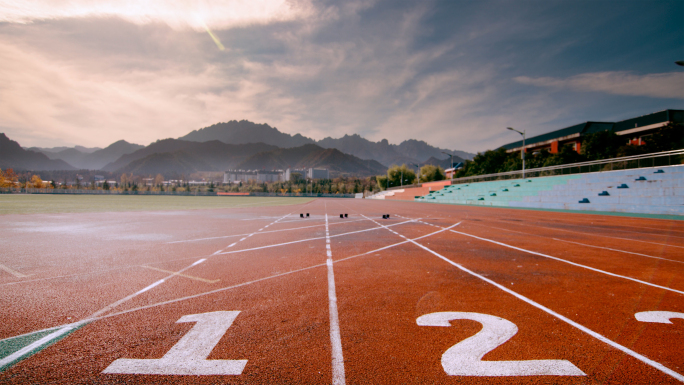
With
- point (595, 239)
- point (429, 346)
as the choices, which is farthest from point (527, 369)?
point (595, 239)

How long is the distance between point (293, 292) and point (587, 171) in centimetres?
2961

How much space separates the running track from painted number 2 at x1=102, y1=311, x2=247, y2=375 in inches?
0.7

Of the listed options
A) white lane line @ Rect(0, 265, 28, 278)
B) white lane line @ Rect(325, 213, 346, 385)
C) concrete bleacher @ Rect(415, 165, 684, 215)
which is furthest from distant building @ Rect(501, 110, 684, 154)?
white lane line @ Rect(0, 265, 28, 278)

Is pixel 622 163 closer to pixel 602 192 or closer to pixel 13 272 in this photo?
pixel 602 192

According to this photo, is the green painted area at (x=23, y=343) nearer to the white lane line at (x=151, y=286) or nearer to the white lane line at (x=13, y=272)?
the white lane line at (x=151, y=286)

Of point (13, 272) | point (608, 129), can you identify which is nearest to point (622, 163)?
point (13, 272)

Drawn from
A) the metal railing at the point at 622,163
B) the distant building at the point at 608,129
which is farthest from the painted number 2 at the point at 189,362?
the distant building at the point at 608,129

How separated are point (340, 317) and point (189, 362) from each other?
5.54ft

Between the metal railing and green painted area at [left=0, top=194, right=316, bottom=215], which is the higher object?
the metal railing

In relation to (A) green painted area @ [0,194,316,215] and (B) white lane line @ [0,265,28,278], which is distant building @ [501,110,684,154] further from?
(B) white lane line @ [0,265,28,278]

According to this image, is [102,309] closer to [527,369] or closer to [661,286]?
[527,369]

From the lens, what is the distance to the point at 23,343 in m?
2.97

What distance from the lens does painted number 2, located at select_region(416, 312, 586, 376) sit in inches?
101

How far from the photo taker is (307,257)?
7.02m
